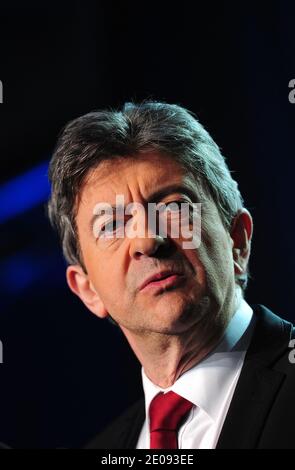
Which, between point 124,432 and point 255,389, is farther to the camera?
point 124,432

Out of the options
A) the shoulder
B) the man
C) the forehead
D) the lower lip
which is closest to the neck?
the man

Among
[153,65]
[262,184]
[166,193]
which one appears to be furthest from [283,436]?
[153,65]

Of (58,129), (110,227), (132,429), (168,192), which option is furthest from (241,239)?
(58,129)

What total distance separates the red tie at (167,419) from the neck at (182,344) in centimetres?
6

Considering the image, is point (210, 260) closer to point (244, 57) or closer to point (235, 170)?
point (235, 170)

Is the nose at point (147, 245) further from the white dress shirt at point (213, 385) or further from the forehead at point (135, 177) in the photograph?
the white dress shirt at point (213, 385)

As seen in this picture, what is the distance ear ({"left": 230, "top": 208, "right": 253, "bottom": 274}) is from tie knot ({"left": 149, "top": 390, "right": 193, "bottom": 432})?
0.39 meters

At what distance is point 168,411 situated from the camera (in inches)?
70.6

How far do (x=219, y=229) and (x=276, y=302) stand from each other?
49 centimetres

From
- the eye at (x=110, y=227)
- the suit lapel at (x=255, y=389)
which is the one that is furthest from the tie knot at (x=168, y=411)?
the eye at (x=110, y=227)

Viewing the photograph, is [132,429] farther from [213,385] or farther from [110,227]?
[110,227]

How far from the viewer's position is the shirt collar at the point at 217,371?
1.72m

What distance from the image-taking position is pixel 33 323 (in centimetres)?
248

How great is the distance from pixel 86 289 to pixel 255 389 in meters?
0.64
